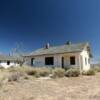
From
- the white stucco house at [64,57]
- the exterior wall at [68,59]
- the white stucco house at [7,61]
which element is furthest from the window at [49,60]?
the white stucco house at [7,61]

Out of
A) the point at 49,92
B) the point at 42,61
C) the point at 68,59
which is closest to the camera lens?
the point at 49,92

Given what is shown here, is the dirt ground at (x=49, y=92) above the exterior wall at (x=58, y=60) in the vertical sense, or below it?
below

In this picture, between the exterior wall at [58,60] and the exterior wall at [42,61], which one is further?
the exterior wall at [42,61]

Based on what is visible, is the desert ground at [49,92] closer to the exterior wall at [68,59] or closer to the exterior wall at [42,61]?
the exterior wall at [68,59]

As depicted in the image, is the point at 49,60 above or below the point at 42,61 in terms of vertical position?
above

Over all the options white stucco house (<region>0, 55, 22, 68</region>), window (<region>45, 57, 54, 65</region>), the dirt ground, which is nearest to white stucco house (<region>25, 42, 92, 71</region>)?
window (<region>45, 57, 54, 65</region>)

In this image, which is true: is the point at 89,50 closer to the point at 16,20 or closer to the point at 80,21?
the point at 80,21

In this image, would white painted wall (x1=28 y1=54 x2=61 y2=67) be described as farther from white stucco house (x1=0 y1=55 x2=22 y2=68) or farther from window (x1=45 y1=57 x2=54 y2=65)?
white stucco house (x1=0 y1=55 x2=22 y2=68)

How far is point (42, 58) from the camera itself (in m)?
30.6

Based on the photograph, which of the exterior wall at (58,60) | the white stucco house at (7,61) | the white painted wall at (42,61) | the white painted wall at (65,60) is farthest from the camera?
the white stucco house at (7,61)

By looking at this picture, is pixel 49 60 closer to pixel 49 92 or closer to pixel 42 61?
pixel 42 61

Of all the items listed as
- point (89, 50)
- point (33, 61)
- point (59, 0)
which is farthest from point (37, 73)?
point (89, 50)

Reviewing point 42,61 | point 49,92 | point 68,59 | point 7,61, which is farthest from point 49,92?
point 7,61

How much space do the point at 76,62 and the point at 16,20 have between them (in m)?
12.1
